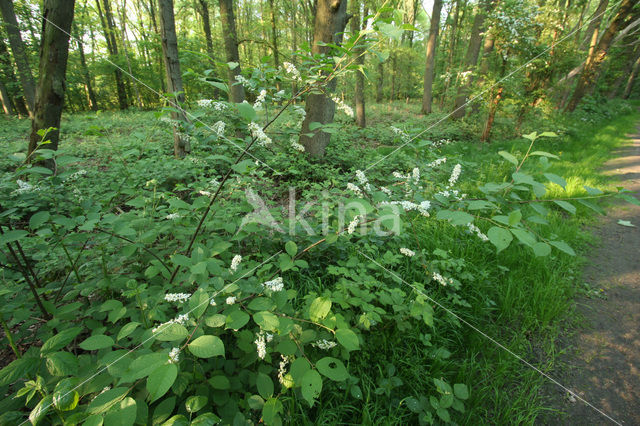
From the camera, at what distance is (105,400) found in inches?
28.2

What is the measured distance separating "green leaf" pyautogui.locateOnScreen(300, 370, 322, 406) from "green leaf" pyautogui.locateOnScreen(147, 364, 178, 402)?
407mm

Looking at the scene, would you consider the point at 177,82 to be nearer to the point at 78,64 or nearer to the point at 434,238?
the point at 434,238

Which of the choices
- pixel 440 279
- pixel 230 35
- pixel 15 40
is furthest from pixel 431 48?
pixel 15 40

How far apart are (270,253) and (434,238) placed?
1771mm

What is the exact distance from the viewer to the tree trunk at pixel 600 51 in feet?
26.6

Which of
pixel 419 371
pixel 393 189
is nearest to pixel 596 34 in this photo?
pixel 393 189

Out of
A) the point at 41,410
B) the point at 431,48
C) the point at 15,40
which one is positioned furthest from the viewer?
the point at 431,48

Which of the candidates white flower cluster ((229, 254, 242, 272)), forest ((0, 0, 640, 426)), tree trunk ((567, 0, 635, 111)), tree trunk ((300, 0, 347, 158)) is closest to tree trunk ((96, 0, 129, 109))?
forest ((0, 0, 640, 426))

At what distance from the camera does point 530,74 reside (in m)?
6.73

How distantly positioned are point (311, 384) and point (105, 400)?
1.98ft

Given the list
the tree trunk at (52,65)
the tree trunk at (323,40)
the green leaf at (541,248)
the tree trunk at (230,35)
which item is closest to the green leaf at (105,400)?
the green leaf at (541,248)

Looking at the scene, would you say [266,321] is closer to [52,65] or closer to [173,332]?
[173,332]

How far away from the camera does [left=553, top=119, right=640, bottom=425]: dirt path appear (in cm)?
151

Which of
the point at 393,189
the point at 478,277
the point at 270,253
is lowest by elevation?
the point at 478,277
